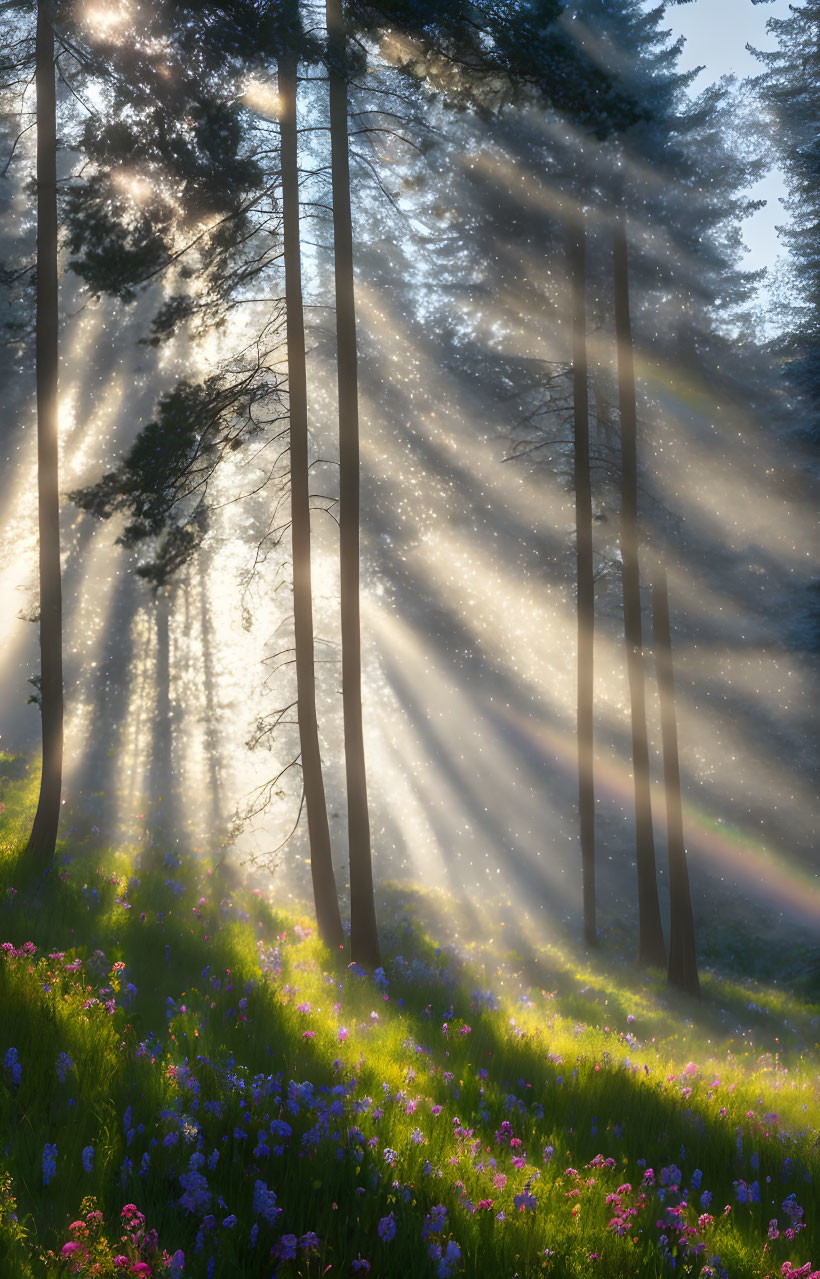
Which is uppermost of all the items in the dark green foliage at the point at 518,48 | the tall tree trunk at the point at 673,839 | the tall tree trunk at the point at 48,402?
the dark green foliage at the point at 518,48

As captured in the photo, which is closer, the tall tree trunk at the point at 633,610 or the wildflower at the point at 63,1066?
the wildflower at the point at 63,1066

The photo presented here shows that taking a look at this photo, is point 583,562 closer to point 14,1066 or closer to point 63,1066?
point 63,1066

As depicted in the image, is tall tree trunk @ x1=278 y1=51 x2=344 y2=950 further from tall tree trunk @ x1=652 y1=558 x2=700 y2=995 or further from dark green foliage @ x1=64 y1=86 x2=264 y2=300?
tall tree trunk @ x1=652 y1=558 x2=700 y2=995

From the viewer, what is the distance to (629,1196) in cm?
387

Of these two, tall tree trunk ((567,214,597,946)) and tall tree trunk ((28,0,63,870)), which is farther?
tall tree trunk ((567,214,597,946))

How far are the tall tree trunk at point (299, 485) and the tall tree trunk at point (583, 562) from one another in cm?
611

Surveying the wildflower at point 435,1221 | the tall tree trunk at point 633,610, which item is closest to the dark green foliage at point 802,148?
the tall tree trunk at point 633,610

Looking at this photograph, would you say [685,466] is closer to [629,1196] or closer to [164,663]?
[164,663]

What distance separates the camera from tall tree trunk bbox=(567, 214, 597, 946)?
14.7 meters

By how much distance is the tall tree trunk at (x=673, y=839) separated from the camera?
1372cm

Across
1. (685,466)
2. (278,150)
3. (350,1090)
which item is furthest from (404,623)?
(350,1090)

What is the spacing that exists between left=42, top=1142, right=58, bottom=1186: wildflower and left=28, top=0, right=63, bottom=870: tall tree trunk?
6.27m

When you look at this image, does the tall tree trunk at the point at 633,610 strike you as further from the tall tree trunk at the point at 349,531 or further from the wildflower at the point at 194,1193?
the wildflower at the point at 194,1193

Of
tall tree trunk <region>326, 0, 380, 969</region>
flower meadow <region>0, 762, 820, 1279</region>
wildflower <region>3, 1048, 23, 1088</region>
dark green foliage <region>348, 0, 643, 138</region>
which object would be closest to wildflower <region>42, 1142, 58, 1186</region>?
flower meadow <region>0, 762, 820, 1279</region>
